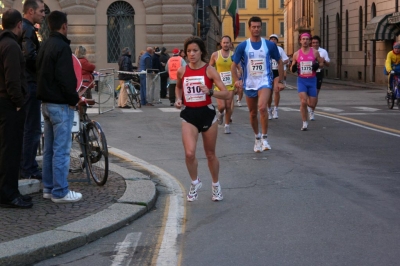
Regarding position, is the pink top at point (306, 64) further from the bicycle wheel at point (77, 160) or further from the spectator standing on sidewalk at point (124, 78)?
the spectator standing on sidewalk at point (124, 78)

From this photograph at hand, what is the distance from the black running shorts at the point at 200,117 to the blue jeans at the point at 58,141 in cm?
120

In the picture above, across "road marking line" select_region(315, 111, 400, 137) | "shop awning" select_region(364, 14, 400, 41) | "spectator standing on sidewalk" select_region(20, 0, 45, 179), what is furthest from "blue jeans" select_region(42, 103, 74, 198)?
"shop awning" select_region(364, 14, 400, 41)

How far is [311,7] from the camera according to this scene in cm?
6366

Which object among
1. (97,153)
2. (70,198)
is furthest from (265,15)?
(70,198)

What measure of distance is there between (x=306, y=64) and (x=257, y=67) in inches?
146

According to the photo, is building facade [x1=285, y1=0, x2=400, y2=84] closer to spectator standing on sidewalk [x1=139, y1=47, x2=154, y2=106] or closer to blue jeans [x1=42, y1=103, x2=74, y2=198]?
spectator standing on sidewalk [x1=139, y1=47, x2=154, y2=106]

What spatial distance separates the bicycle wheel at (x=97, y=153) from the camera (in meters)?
8.99

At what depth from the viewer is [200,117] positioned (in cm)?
841

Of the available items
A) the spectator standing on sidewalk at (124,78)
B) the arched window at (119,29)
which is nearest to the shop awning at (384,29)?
the arched window at (119,29)

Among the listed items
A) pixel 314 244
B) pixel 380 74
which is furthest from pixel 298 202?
pixel 380 74

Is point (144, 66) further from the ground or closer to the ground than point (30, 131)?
further from the ground

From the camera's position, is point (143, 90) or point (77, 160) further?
point (143, 90)

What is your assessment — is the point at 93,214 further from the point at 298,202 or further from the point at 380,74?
the point at 380,74

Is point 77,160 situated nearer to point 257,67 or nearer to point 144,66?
point 257,67
